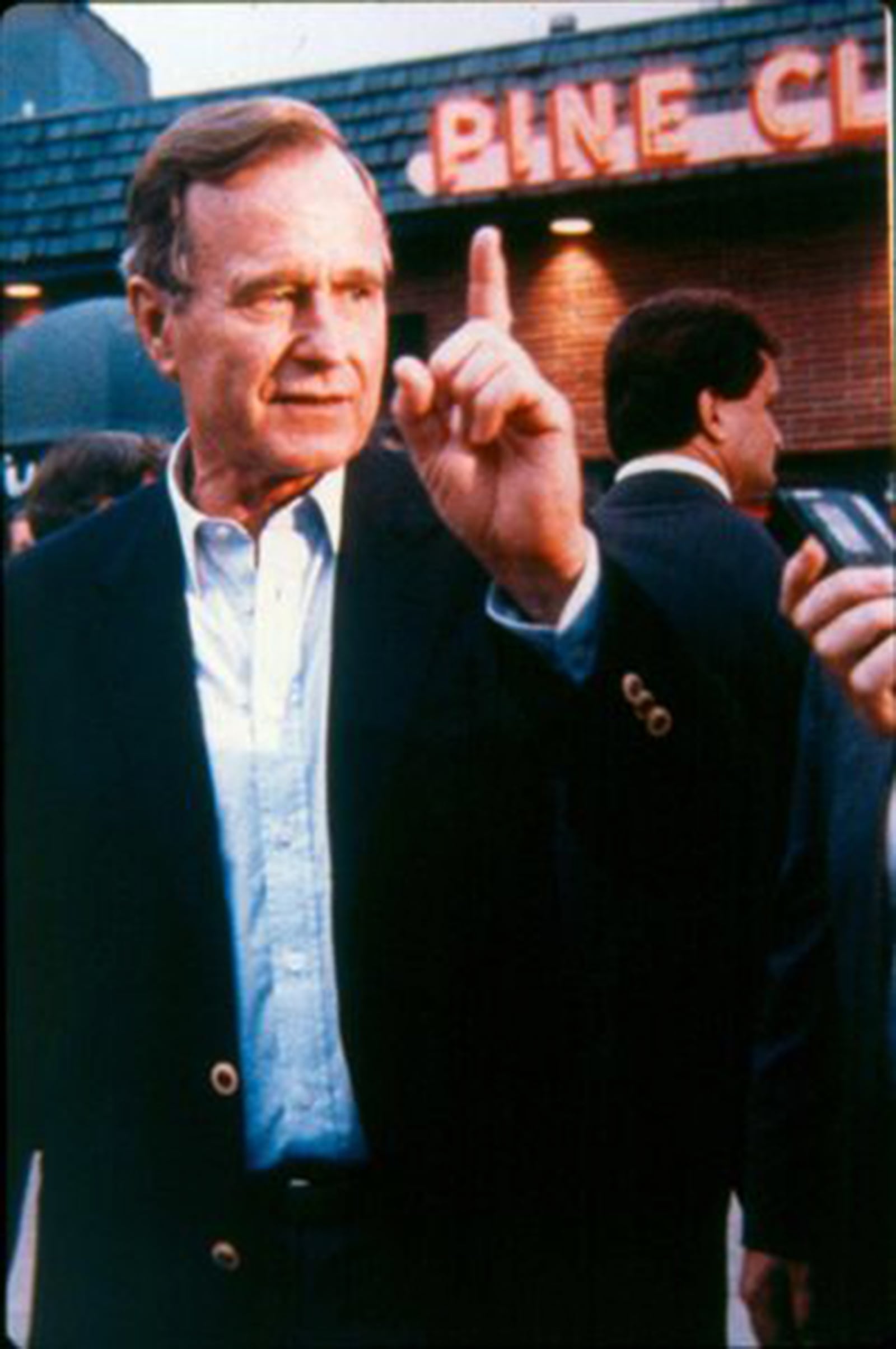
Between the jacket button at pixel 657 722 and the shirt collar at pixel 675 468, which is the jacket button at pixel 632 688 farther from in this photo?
the shirt collar at pixel 675 468

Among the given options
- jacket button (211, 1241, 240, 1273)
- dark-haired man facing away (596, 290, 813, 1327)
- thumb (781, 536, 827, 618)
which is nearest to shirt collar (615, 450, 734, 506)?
dark-haired man facing away (596, 290, 813, 1327)

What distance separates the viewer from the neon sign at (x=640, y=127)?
1.20 m

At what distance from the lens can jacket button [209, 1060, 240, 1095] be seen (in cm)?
122

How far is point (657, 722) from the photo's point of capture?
1120 millimetres

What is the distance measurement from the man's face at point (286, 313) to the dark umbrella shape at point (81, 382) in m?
0.07

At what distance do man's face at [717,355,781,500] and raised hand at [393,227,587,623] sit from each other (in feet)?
0.67

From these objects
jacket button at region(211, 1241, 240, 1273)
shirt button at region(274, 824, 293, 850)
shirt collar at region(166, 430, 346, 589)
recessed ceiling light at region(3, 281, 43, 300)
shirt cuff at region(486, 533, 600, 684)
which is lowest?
jacket button at region(211, 1241, 240, 1273)

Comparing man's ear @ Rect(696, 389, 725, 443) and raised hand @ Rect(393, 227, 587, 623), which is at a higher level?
man's ear @ Rect(696, 389, 725, 443)

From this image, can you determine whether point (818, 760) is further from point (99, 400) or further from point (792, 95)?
point (99, 400)

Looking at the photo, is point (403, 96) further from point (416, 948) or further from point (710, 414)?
point (416, 948)

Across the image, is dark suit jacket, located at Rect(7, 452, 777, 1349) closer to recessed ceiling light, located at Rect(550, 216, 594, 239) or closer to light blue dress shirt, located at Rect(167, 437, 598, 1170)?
light blue dress shirt, located at Rect(167, 437, 598, 1170)

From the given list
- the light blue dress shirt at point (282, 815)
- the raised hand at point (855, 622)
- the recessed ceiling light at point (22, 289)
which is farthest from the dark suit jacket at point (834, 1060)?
the recessed ceiling light at point (22, 289)

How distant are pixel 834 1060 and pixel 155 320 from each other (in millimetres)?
819

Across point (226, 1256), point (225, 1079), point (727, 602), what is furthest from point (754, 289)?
point (226, 1256)
